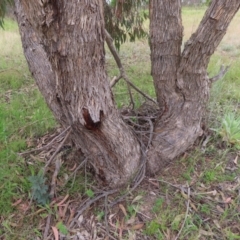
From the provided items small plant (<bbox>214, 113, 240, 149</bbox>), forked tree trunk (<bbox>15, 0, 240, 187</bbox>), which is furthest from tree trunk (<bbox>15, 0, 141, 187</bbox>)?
small plant (<bbox>214, 113, 240, 149</bbox>)

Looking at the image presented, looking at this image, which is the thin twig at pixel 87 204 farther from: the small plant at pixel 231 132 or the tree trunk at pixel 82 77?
the small plant at pixel 231 132

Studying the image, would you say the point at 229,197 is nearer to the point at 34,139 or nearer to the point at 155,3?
the point at 155,3

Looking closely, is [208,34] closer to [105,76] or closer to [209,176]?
[105,76]

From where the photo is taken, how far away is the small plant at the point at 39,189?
173 cm

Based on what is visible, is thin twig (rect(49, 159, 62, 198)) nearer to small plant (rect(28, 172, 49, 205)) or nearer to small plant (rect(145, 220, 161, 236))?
small plant (rect(28, 172, 49, 205))

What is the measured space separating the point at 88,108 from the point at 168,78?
652mm

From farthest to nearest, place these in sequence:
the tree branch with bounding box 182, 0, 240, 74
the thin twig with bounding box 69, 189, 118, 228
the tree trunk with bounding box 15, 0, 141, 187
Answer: the thin twig with bounding box 69, 189, 118, 228 → the tree branch with bounding box 182, 0, 240, 74 → the tree trunk with bounding box 15, 0, 141, 187

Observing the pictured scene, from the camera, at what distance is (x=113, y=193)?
1.85 m

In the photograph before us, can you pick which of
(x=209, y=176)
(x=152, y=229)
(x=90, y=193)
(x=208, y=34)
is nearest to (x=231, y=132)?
(x=209, y=176)

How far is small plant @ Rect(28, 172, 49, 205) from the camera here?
1.73 m

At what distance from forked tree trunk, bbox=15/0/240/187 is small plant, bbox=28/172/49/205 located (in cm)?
31

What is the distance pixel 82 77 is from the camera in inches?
56.2

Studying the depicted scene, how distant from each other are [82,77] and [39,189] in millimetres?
745

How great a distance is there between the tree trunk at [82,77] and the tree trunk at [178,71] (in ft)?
0.82
